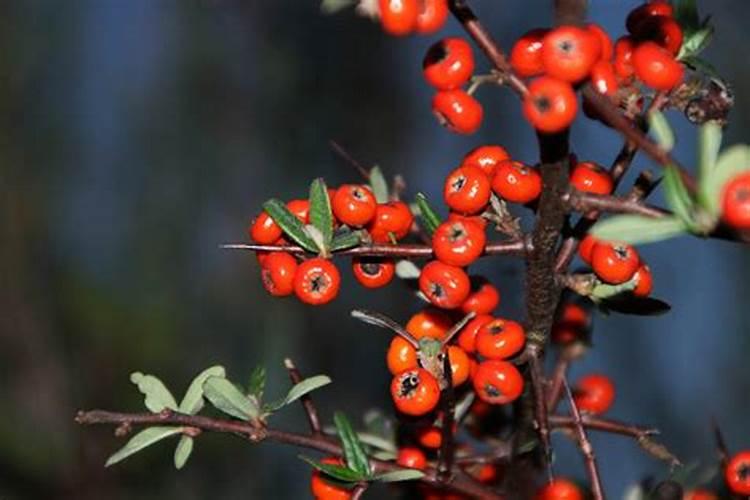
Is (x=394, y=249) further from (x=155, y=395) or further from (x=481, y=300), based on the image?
(x=155, y=395)

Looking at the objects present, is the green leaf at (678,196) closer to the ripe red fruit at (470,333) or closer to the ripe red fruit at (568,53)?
the ripe red fruit at (568,53)

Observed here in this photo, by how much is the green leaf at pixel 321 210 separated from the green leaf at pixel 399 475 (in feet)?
0.51

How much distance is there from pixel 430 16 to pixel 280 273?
0.20 meters

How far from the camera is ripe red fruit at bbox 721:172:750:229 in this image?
1.75 feet

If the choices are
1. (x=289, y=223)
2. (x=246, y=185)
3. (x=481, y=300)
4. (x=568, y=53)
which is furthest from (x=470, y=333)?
(x=246, y=185)

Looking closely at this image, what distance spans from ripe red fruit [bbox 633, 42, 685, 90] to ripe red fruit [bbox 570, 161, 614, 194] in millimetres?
67

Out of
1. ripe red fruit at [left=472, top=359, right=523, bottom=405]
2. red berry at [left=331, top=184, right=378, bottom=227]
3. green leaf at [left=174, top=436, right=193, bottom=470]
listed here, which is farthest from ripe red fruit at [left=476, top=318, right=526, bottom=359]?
green leaf at [left=174, top=436, right=193, bottom=470]

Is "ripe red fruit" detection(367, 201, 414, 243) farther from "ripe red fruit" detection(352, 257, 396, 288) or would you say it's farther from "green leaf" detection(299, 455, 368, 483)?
"green leaf" detection(299, 455, 368, 483)

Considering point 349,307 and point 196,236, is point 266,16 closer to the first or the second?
point 196,236

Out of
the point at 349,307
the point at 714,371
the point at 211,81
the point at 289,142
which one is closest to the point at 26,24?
the point at 211,81

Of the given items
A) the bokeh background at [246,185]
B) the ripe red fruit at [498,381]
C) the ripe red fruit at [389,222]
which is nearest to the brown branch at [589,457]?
the ripe red fruit at [498,381]

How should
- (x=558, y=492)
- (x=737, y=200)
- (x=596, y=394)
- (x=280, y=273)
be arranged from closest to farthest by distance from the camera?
(x=737, y=200) < (x=280, y=273) < (x=558, y=492) < (x=596, y=394)

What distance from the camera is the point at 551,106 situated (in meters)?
0.58

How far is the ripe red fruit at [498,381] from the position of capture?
2.38ft
